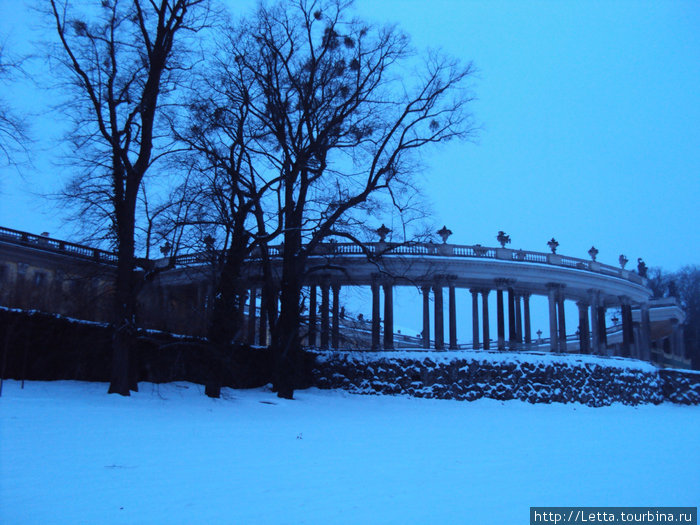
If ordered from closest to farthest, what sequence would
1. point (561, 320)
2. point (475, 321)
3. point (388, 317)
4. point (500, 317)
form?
point (388, 317) < point (500, 317) < point (561, 320) < point (475, 321)

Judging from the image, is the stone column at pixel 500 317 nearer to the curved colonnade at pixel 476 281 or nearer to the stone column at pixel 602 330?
the curved colonnade at pixel 476 281

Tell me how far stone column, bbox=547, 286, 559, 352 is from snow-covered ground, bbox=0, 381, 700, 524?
2204 cm

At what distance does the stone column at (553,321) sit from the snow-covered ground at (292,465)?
22041 millimetres

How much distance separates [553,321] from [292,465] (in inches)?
1441

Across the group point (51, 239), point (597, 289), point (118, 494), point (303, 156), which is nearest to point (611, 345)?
point (597, 289)

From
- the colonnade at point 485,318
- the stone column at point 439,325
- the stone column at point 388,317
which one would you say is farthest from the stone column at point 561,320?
the stone column at point 388,317

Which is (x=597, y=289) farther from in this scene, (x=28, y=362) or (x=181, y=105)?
(x=28, y=362)

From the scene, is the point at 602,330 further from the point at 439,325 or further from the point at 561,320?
the point at 439,325

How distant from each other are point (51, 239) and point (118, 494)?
136ft

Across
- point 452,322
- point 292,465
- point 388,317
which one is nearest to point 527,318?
point 452,322

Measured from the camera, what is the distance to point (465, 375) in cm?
3312

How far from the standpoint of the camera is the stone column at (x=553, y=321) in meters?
43.6

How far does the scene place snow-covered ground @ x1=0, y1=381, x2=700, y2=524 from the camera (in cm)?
815

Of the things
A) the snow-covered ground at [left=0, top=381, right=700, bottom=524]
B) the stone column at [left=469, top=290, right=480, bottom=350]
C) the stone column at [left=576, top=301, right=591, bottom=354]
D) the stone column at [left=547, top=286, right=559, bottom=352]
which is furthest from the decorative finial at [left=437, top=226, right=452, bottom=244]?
the snow-covered ground at [left=0, top=381, right=700, bottom=524]
